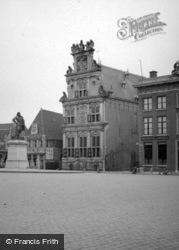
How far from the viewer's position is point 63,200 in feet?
42.2

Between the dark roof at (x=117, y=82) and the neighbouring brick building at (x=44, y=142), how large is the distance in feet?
42.2

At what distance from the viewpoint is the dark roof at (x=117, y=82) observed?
54438mm

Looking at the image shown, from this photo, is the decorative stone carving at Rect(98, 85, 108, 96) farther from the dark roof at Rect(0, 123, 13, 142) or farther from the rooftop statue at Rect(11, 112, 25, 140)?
the dark roof at Rect(0, 123, 13, 142)

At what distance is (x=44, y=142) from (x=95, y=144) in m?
9.95

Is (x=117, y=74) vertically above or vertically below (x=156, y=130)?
above

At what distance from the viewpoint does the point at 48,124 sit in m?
62.8

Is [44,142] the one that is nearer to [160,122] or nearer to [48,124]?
[48,124]

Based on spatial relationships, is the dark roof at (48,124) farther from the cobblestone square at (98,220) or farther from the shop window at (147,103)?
the cobblestone square at (98,220)

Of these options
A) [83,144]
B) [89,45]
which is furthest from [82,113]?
[89,45]

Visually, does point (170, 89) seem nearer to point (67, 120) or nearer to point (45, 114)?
point (67, 120)

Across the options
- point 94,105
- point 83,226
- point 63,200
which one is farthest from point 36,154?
point 83,226

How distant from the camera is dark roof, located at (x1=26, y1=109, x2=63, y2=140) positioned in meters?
61.5

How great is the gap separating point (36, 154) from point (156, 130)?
22753 millimetres

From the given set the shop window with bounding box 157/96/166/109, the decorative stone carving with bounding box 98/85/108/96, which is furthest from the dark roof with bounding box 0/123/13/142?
the shop window with bounding box 157/96/166/109
